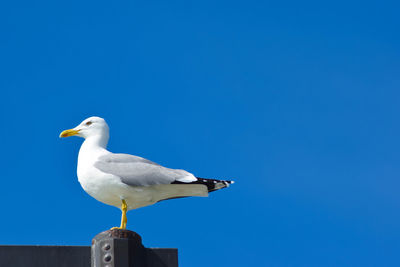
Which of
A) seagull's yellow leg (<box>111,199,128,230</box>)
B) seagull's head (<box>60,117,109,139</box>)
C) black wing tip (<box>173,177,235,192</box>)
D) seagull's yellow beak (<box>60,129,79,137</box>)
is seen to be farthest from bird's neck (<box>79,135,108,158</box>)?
black wing tip (<box>173,177,235,192</box>)

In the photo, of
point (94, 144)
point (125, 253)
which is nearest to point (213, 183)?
point (94, 144)

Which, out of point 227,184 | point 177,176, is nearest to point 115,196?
point 177,176

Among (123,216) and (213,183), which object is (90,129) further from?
(213,183)

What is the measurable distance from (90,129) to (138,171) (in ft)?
5.00

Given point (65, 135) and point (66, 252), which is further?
point (65, 135)

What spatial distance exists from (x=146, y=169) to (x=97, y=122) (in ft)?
5.01

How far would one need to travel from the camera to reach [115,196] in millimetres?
7562

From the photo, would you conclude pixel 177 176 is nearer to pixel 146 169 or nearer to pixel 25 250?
pixel 146 169

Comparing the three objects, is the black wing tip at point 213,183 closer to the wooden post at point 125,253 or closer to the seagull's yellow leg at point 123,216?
the seagull's yellow leg at point 123,216

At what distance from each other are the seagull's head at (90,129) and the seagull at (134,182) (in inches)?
31.2

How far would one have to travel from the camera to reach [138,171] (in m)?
7.85

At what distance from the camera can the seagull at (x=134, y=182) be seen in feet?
24.7

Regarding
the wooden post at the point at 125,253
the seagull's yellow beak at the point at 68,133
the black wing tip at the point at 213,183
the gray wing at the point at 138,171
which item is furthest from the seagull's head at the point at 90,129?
the wooden post at the point at 125,253

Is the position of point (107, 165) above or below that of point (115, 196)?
above
